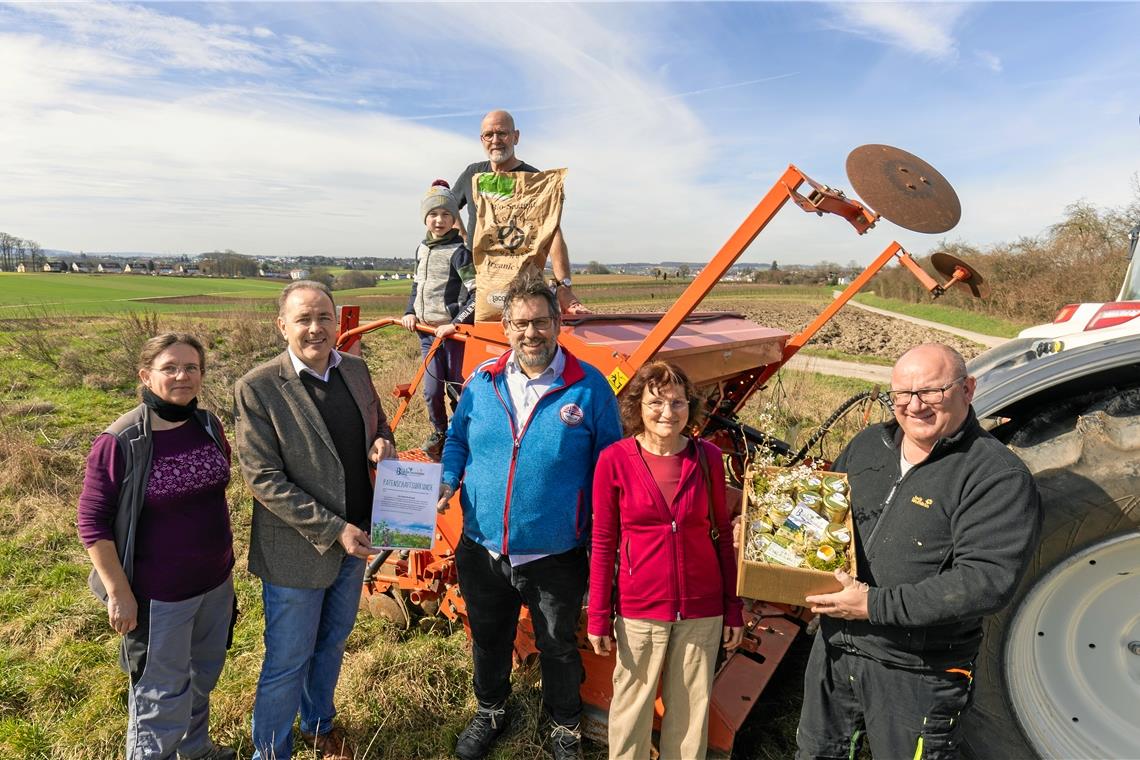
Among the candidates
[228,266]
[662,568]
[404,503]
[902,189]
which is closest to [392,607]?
[404,503]

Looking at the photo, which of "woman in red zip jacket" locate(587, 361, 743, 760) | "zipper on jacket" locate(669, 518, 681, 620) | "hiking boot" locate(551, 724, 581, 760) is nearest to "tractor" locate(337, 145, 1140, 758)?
"hiking boot" locate(551, 724, 581, 760)

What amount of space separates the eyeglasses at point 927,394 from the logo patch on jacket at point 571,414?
108 centimetres

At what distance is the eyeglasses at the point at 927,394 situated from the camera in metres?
1.89

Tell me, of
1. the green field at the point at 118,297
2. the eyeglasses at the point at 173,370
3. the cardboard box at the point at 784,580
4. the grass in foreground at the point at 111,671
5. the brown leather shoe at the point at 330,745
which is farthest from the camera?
the green field at the point at 118,297

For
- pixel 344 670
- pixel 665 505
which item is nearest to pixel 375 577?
pixel 344 670

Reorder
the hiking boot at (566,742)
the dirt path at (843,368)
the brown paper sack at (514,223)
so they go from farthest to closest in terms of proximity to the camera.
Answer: the dirt path at (843,368), the brown paper sack at (514,223), the hiking boot at (566,742)

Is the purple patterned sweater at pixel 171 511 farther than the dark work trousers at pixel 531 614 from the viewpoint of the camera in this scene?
No

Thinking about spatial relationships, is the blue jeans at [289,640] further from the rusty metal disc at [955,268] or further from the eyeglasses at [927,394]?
the rusty metal disc at [955,268]

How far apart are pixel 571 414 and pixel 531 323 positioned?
38 centimetres

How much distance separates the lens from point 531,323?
2.36m

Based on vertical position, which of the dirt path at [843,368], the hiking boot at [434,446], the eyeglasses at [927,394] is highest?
the eyeglasses at [927,394]

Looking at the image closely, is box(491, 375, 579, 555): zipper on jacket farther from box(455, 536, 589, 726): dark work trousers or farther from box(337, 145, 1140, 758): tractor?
box(337, 145, 1140, 758): tractor

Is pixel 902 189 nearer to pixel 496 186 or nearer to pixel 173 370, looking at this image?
pixel 496 186

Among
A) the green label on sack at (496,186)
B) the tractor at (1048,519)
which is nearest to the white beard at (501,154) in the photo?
the green label on sack at (496,186)
